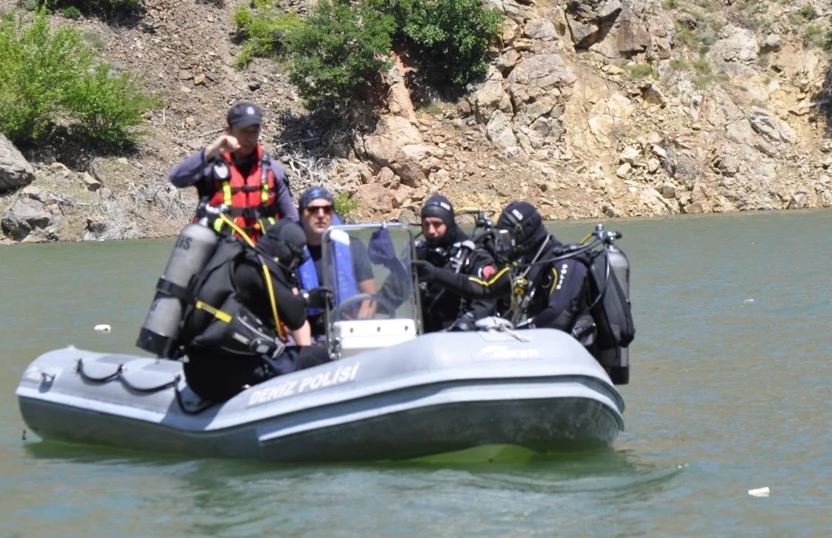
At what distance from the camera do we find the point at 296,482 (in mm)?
7664

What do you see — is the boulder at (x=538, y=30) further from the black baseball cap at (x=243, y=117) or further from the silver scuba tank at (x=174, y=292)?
the silver scuba tank at (x=174, y=292)

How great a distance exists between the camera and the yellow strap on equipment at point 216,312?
7.57 meters

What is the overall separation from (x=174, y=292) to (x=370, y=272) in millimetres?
1219

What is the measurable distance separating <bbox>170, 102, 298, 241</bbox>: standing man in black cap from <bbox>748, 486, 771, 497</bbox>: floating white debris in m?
3.07

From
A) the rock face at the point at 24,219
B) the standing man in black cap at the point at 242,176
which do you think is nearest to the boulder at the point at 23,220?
the rock face at the point at 24,219

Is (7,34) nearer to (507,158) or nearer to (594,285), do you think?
(507,158)

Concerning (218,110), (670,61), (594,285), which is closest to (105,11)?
(218,110)

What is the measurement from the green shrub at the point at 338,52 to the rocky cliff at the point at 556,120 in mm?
907

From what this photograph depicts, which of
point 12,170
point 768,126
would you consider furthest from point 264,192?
point 768,126

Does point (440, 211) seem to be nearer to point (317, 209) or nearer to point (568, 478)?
point (317, 209)

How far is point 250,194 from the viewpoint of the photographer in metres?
8.53

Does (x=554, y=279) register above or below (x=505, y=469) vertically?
above

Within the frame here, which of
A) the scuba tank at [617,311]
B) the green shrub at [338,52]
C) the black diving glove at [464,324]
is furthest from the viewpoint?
the green shrub at [338,52]

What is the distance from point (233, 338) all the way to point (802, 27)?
33.4m
